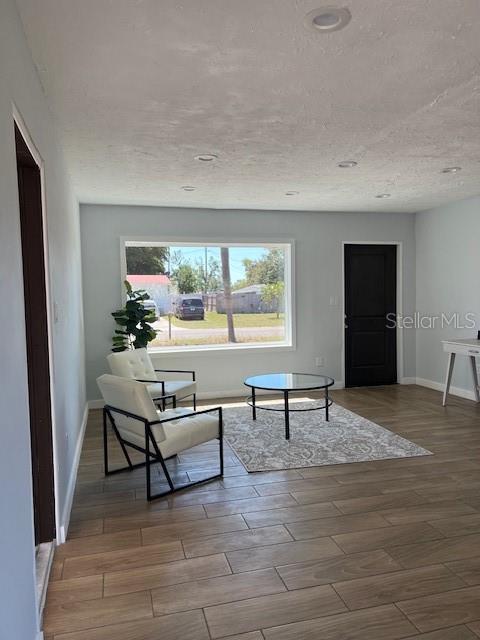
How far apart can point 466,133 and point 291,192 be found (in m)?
2.22

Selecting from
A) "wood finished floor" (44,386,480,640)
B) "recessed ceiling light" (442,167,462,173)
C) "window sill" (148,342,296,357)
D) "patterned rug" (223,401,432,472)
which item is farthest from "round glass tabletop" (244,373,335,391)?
"recessed ceiling light" (442,167,462,173)

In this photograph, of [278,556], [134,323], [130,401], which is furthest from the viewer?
[134,323]

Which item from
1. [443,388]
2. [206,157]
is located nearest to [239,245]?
[206,157]

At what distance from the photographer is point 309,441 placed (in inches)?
174

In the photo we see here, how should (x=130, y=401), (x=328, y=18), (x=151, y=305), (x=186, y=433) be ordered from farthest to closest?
(x=151, y=305), (x=186, y=433), (x=130, y=401), (x=328, y=18)

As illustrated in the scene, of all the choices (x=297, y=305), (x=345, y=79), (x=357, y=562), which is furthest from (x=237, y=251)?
(x=357, y=562)

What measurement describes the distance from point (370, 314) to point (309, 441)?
318 centimetres

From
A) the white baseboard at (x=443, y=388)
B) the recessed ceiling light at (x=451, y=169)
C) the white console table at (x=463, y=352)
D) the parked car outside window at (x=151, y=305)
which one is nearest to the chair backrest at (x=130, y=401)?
the parked car outside window at (x=151, y=305)

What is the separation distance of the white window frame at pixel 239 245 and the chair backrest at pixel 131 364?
3.78ft

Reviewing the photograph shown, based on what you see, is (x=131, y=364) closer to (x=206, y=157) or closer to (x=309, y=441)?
(x=309, y=441)

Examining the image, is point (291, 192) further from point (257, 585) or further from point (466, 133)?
point (257, 585)

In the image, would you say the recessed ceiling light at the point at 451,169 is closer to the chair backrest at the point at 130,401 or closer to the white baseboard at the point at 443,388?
the white baseboard at the point at 443,388

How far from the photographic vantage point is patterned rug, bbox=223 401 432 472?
3964mm

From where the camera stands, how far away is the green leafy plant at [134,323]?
5785mm
